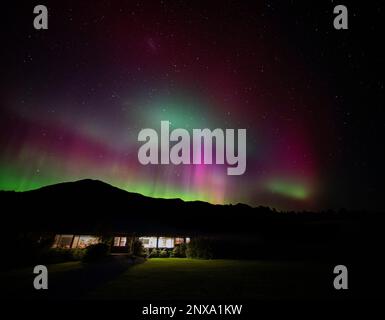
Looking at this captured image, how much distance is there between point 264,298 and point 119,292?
4787 mm

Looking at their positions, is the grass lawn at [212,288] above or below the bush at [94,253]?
above

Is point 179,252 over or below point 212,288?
below

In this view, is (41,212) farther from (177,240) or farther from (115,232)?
(177,240)

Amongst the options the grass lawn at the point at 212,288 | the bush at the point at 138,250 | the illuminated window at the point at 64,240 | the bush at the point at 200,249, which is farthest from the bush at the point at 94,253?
the grass lawn at the point at 212,288

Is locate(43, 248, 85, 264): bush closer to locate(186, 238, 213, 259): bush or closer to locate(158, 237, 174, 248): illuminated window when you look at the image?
locate(158, 237, 174, 248): illuminated window

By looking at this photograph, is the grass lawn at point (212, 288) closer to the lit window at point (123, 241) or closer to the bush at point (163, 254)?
the bush at point (163, 254)

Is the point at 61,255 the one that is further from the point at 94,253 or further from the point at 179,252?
the point at 179,252

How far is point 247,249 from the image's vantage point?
2600cm

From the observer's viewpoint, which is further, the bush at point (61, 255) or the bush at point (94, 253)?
the bush at point (94, 253)

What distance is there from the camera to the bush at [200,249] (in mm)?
23781

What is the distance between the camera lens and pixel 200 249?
24281 mm

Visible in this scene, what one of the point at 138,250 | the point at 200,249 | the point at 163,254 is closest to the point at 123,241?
the point at 138,250

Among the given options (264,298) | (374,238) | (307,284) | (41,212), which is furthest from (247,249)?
(41,212)

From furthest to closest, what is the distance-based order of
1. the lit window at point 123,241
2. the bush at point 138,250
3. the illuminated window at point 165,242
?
the lit window at point 123,241 < the illuminated window at point 165,242 < the bush at point 138,250
